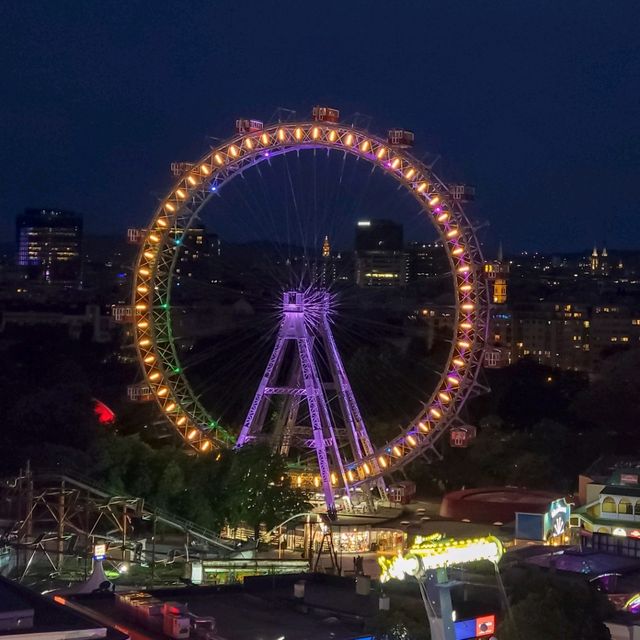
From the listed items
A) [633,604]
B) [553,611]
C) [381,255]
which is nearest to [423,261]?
[381,255]

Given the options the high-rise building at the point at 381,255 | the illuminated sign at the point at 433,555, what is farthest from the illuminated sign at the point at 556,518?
the high-rise building at the point at 381,255

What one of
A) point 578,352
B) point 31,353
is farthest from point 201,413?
point 578,352

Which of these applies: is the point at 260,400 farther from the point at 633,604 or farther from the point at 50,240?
the point at 50,240

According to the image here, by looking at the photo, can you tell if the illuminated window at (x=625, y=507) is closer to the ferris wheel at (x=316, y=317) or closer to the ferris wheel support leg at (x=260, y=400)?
the ferris wheel at (x=316, y=317)

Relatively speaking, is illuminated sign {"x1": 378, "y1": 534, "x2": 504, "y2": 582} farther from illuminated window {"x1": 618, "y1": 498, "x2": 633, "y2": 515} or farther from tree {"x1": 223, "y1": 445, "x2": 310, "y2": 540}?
illuminated window {"x1": 618, "y1": 498, "x2": 633, "y2": 515}

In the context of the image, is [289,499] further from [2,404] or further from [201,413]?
[2,404]

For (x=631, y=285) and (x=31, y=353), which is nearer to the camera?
(x=31, y=353)
